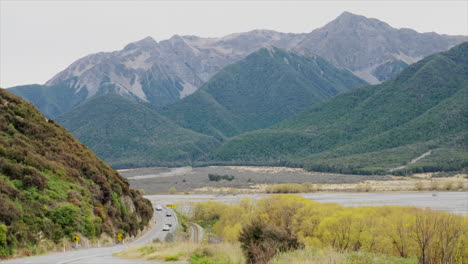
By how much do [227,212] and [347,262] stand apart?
5990 centimetres

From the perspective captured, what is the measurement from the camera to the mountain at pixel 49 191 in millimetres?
31141

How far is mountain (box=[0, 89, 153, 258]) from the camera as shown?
3114 cm

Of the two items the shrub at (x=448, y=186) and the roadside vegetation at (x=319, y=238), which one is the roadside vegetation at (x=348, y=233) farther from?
the shrub at (x=448, y=186)

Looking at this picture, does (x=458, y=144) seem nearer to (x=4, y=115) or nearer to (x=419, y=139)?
(x=419, y=139)

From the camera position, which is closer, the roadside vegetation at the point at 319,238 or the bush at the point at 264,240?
the roadside vegetation at the point at 319,238

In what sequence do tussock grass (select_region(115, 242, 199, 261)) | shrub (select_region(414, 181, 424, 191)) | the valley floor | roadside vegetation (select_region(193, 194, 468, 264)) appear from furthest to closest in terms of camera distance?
the valley floor
shrub (select_region(414, 181, 424, 191))
tussock grass (select_region(115, 242, 199, 261))
roadside vegetation (select_region(193, 194, 468, 264))

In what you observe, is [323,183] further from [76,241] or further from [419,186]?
[76,241]

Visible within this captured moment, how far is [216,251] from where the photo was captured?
19641 millimetres

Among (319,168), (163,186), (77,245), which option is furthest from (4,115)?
(319,168)

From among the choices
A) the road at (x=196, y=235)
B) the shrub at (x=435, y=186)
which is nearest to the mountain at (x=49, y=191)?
the road at (x=196, y=235)

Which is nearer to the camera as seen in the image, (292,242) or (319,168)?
(292,242)

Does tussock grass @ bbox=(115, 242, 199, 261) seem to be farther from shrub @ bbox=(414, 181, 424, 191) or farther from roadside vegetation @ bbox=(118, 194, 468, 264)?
shrub @ bbox=(414, 181, 424, 191)

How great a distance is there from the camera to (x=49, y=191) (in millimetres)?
36344

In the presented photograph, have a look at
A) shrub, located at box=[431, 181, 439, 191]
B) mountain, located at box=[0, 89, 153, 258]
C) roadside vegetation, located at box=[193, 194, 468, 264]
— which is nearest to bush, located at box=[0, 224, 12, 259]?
mountain, located at box=[0, 89, 153, 258]
